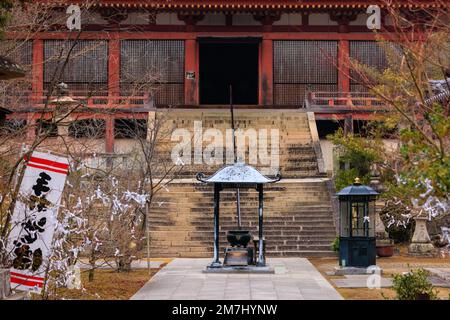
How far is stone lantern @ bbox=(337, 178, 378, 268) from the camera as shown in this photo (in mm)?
17594

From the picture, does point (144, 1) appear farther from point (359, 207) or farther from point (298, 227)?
point (359, 207)

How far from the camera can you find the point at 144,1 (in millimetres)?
30609

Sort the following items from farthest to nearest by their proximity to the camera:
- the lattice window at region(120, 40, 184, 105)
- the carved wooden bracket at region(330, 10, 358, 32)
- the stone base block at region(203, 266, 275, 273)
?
1. the carved wooden bracket at region(330, 10, 358, 32)
2. the lattice window at region(120, 40, 184, 105)
3. the stone base block at region(203, 266, 275, 273)

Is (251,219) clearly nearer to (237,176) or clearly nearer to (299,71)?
(237,176)

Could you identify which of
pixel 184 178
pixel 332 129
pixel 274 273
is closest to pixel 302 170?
pixel 184 178

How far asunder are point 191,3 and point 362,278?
675 inches

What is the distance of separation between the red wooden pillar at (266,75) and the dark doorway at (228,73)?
13.6 ft

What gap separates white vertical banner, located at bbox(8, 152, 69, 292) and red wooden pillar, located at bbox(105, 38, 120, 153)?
52.4ft

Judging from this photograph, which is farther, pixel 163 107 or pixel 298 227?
pixel 163 107

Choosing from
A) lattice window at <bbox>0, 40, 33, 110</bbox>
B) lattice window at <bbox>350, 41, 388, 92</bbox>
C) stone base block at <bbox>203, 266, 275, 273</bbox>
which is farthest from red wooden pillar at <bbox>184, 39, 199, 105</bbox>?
stone base block at <bbox>203, 266, 275, 273</bbox>

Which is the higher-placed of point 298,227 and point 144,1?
point 144,1

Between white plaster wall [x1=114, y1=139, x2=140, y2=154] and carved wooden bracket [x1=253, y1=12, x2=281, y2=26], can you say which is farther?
carved wooden bracket [x1=253, y1=12, x2=281, y2=26]

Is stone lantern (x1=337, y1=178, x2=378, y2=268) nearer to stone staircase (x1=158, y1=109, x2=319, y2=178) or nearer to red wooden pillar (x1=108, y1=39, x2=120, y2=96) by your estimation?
stone staircase (x1=158, y1=109, x2=319, y2=178)

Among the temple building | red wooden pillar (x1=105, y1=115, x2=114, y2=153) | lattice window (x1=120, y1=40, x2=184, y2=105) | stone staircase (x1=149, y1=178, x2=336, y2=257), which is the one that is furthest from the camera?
lattice window (x1=120, y1=40, x2=184, y2=105)
